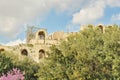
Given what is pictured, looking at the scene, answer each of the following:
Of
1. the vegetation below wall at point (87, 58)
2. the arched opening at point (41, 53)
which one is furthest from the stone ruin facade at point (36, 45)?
the vegetation below wall at point (87, 58)

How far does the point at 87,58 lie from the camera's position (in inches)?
1614

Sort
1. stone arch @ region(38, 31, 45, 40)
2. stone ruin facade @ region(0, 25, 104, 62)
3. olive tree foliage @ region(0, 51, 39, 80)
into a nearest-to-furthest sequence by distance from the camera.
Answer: olive tree foliage @ region(0, 51, 39, 80) → stone ruin facade @ region(0, 25, 104, 62) → stone arch @ region(38, 31, 45, 40)

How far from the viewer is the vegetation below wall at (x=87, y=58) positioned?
4075cm

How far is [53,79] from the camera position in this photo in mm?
42531

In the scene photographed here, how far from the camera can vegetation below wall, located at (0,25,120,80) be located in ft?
134

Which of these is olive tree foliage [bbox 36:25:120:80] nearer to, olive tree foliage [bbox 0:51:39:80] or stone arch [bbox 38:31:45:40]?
olive tree foliage [bbox 0:51:39:80]

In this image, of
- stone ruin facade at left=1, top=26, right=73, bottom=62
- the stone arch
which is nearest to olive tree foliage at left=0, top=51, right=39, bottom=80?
stone ruin facade at left=1, top=26, right=73, bottom=62

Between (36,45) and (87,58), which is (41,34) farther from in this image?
(87,58)

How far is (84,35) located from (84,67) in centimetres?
517

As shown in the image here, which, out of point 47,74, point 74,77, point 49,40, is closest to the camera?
point 74,77

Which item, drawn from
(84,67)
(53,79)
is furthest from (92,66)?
(53,79)

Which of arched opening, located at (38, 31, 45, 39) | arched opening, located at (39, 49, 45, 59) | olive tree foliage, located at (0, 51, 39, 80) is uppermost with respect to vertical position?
arched opening, located at (38, 31, 45, 39)

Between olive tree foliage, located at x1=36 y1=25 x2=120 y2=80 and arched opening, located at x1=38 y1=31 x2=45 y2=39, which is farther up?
→ arched opening, located at x1=38 y1=31 x2=45 y2=39

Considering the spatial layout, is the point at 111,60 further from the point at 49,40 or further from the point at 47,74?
the point at 49,40
